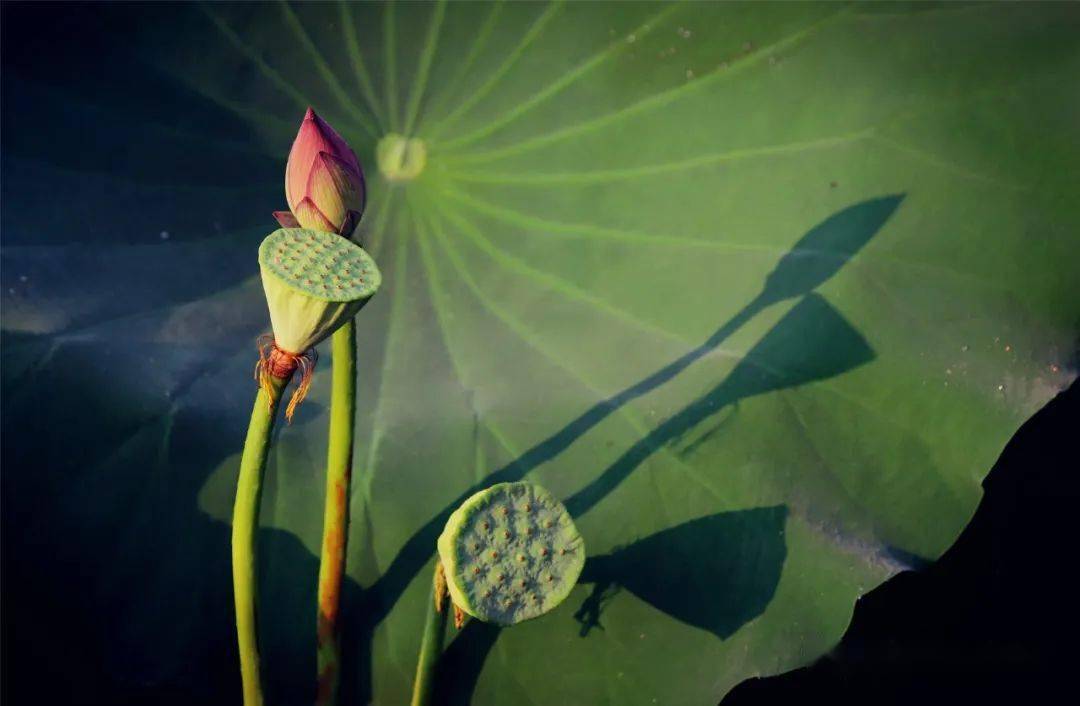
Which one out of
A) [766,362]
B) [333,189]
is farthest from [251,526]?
[766,362]

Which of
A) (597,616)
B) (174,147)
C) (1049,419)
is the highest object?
(174,147)

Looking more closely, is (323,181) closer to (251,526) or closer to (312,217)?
(312,217)

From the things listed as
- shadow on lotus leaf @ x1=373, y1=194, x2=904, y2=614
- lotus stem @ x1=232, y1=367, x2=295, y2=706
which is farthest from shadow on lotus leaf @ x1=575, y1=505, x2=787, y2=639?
lotus stem @ x1=232, y1=367, x2=295, y2=706

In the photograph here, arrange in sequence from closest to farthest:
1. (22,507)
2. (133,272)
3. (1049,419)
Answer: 1. (22,507)
2. (133,272)
3. (1049,419)

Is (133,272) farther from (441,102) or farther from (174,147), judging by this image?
(441,102)

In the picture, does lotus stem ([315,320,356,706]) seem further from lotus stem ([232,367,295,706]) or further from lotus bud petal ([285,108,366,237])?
lotus bud petal ([285,108,366,237])

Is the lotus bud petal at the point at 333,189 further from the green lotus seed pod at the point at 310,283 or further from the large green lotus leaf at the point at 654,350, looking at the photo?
the large green lotus leaf at the point at 654,350

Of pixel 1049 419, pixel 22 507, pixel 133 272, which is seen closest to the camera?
pixel 22 507

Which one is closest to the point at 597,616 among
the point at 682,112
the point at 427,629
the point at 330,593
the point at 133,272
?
the point at 427,629
